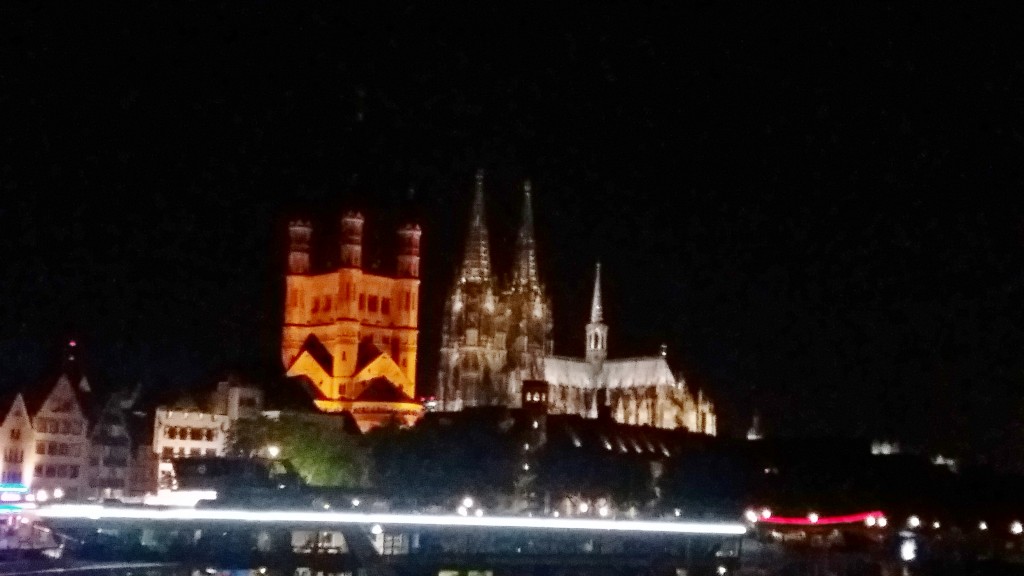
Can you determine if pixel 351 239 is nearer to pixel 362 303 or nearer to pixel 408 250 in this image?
pixel 362 303

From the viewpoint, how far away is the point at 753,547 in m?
82.1

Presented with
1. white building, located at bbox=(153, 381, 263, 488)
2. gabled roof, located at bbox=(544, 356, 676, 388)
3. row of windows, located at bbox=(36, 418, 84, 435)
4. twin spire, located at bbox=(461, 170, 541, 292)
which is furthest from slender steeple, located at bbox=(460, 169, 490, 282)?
row of windows, located at bbox=(36, 418, 84, 435)

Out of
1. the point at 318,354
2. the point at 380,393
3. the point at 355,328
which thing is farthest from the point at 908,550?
the point at 355,328

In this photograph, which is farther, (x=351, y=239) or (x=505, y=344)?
(x=505, y=344)

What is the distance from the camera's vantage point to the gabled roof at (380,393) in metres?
120

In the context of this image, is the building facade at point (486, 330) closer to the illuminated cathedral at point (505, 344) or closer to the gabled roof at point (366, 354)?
the illuminated cathedral at point (505, 344)

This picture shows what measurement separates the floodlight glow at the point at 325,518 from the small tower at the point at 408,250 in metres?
55.8

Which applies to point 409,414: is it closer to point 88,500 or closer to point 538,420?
point 538,420

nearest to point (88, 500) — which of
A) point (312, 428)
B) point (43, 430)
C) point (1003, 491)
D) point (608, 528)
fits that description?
point (43, 430)

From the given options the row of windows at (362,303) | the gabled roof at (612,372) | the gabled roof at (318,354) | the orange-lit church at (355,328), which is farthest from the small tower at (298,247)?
the gabled roof at (612,372)

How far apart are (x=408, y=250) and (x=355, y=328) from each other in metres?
8.60

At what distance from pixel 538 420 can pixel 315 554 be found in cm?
4300

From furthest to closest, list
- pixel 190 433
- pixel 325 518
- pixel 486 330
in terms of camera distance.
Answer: pixel 486 330 → pixel 190 433 → pixel 325 518

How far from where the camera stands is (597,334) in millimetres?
148750
